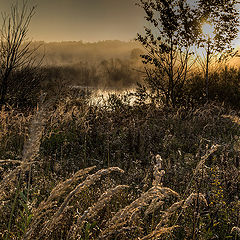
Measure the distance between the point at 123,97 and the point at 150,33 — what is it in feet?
8.57

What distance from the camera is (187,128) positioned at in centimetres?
557

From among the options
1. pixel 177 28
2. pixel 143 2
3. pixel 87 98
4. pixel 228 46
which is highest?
pixel 143 2

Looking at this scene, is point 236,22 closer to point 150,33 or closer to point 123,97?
point 150,33

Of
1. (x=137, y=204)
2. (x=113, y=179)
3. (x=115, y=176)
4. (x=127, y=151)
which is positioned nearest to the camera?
(x=137, y=204)

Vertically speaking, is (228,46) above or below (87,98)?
above

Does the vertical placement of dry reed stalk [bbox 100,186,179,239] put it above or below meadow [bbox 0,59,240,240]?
above

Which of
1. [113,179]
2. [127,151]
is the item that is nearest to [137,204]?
[113,179]

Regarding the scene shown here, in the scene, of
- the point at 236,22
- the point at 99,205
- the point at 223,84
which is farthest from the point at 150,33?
the point at 99,205

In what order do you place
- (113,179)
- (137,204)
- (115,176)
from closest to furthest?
(137,204) < (113,179) < (115,176)

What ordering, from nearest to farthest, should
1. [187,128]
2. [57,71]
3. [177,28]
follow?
[187,128] → [177,28] → [57,71]

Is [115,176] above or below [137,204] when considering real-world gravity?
below

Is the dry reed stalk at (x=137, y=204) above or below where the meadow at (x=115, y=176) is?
above

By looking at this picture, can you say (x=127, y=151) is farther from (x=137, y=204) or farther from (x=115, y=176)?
(x=137, y=204)

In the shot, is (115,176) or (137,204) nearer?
(137,204)
